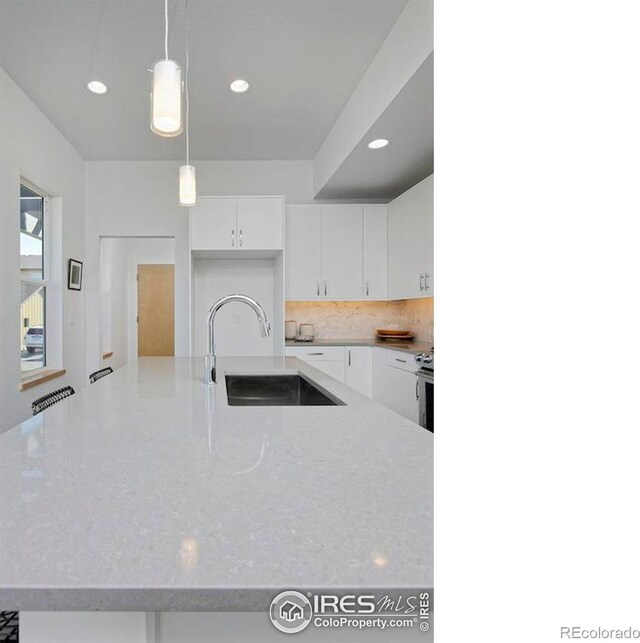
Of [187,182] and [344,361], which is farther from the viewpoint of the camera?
[344,361]

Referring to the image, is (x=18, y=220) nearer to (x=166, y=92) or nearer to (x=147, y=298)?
(x=166, y=92)

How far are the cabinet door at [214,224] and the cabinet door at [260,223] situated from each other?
0.25ft

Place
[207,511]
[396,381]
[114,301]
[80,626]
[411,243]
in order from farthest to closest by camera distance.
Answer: [114,301], [411,243], [396,381], [207,511], [80,626]

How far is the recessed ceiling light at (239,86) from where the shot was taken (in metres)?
3.17

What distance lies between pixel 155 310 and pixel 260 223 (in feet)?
11.2

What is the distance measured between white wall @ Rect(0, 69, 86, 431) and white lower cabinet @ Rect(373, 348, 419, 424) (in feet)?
9.15

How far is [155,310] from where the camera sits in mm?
6926

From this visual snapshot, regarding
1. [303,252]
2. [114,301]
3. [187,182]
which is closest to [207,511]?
[187,182]

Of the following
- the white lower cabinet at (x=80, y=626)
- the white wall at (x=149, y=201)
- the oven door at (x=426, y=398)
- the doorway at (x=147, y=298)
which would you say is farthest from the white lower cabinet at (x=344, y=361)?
the white lower cabinet at (x=80, y=626)

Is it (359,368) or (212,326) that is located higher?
(212,326)

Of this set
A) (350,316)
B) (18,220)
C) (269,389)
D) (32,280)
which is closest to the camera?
(269,389)

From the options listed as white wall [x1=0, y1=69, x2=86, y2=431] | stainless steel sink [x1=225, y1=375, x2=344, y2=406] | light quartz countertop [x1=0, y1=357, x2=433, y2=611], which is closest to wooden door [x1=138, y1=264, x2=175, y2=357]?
white wall [x1=0, y1=69, x2=86, y2=431]
